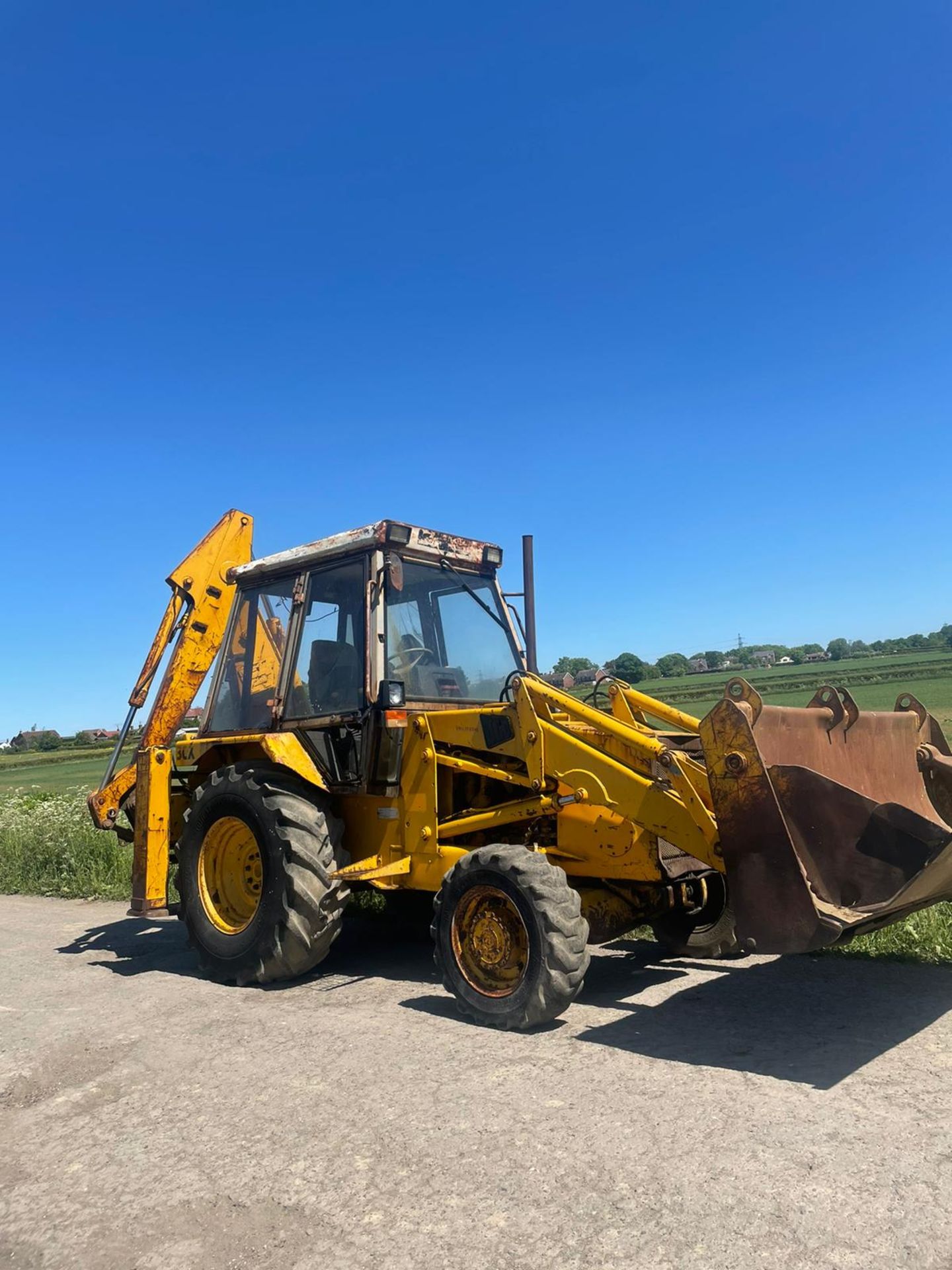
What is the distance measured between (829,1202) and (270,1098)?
7.48 feet

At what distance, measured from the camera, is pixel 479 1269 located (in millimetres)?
2768

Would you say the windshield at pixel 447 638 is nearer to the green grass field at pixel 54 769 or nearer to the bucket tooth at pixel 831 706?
the bucket tooth at pixel 831 706

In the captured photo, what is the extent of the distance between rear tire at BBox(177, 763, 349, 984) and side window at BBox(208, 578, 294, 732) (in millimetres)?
719

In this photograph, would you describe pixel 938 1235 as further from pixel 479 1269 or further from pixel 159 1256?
pixel 159 1256

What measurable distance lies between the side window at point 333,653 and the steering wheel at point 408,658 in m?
0.21

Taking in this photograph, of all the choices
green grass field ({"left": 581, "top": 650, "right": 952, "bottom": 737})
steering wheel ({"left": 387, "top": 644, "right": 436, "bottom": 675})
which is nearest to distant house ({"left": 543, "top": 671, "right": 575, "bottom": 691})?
steering wheel ({"left": 387, "top": 644, "right": 436, "bottom": 675})

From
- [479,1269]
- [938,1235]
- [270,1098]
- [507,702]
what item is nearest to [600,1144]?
[479,1269]

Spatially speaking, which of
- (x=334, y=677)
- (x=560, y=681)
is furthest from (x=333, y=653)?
(x=560, y=681)

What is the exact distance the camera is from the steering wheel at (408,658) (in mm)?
6406

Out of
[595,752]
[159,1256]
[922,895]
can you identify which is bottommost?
[159,1256]

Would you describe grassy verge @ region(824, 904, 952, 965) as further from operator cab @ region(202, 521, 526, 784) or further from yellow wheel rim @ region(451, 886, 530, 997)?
operator cab @ region(202, 521, 526, 784)

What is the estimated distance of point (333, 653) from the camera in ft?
21.8

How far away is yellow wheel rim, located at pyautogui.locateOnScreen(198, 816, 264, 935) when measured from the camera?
6.61 meters

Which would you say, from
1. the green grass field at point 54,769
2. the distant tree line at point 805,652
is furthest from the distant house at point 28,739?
the distant tree line at point 805,652
